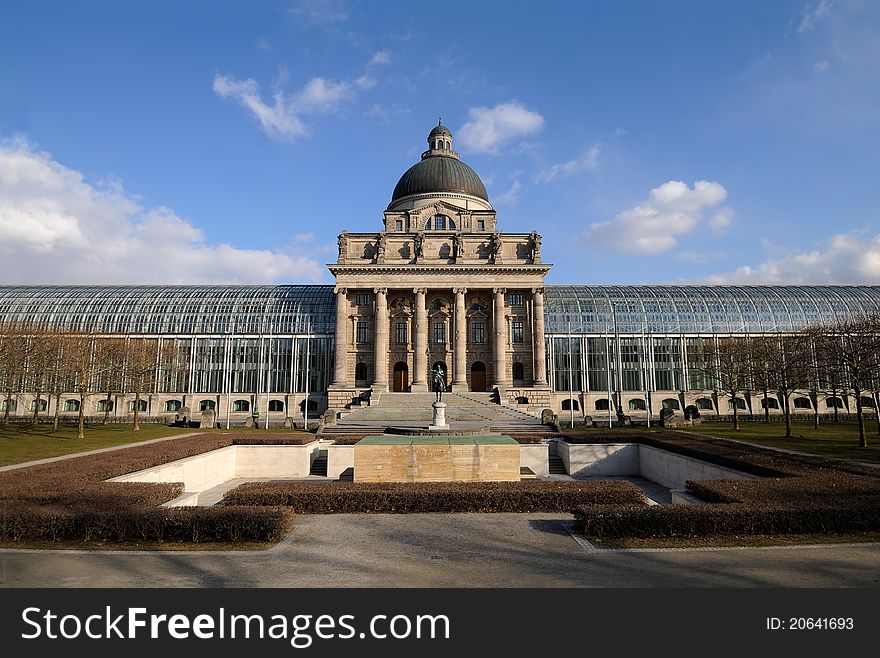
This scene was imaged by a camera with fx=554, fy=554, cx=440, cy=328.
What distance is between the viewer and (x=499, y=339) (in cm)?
7262

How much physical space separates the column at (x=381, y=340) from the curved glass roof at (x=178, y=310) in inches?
459

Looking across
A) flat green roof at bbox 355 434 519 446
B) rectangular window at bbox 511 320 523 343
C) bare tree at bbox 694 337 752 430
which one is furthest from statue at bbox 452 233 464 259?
flat green roof at bbox 355 434 519 446

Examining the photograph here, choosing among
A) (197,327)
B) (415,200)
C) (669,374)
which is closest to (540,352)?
(669,374)

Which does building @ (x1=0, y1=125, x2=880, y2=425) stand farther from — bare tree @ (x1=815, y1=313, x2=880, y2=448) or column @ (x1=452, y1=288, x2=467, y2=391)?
bare tree @ (x1=815, y1=313, x2=880, y2=448)

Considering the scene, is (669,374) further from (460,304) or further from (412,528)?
(412,528)

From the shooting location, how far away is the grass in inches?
1270

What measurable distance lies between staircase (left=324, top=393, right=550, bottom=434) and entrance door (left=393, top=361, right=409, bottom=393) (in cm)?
744

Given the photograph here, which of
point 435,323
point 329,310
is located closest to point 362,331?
point 329,310

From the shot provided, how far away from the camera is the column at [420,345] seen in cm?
7150

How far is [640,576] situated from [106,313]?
297 feet

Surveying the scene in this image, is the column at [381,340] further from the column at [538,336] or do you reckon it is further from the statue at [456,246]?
the column at [538,336]

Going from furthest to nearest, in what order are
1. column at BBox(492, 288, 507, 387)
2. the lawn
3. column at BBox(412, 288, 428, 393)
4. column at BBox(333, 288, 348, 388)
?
1. column at BBox(333, 288, 348, 388)
2. column at BBox(492, 288, 507, 387)
3. column at BBox(412, 288, 428, 393)
4. the lawn

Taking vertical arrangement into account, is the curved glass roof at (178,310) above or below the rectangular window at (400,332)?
above

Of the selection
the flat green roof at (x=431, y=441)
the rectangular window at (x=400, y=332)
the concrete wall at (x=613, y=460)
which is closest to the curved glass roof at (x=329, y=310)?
the rectangular window at (x=400, y=332)
